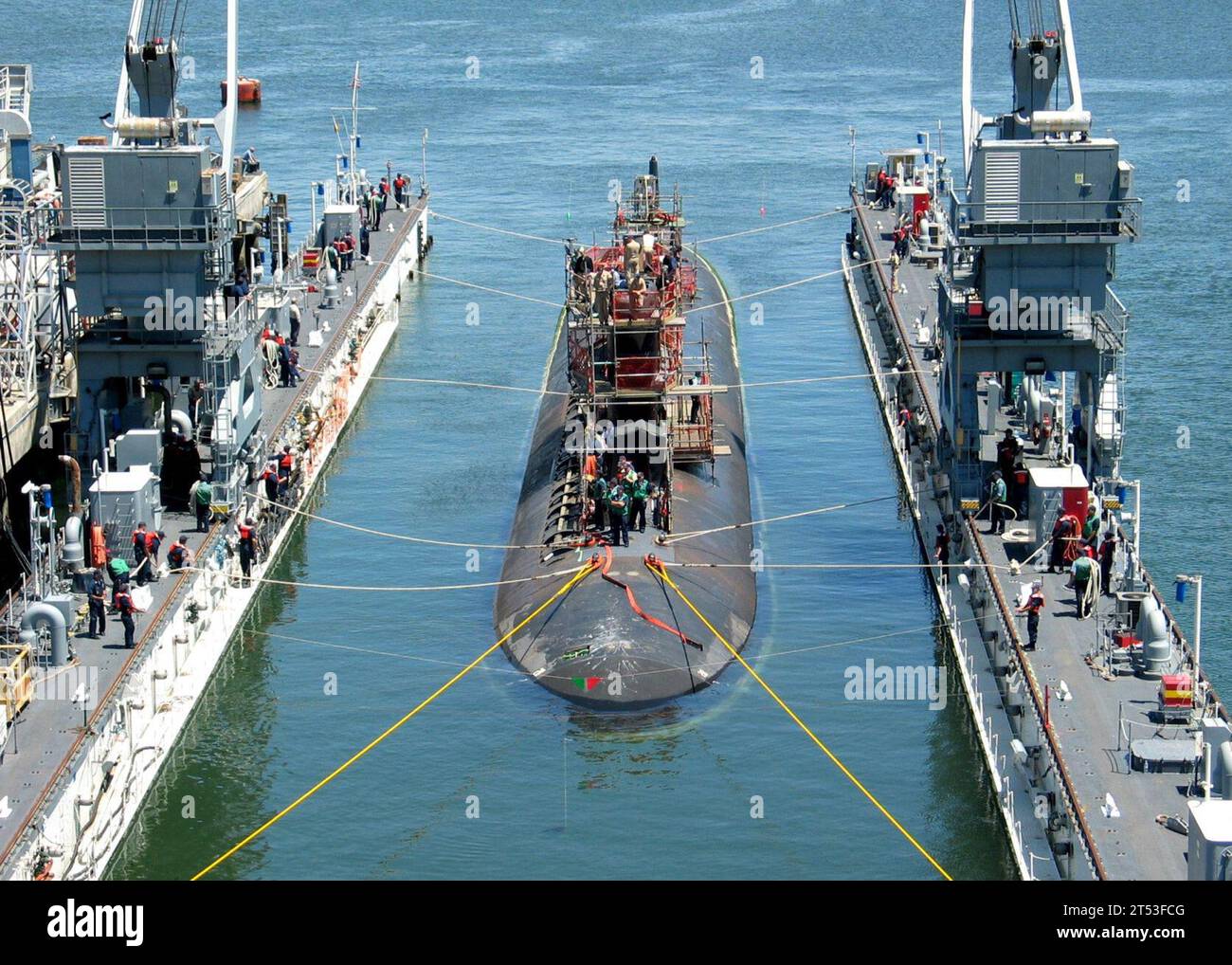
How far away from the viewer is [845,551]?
2694 inches

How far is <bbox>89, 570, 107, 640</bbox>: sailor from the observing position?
51.9 meters

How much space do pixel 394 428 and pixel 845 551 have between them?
2356 cm

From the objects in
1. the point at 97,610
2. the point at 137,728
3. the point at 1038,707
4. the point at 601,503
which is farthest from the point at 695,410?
the point at 137,728

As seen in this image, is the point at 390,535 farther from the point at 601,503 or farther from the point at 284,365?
the point at 601,503

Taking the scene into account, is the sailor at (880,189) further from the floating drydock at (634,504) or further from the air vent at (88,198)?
the air vent at (88,198)

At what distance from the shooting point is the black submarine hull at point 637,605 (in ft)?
175

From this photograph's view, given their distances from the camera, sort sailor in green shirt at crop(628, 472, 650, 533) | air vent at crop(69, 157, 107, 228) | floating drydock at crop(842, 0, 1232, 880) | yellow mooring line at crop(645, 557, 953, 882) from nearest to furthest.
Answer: floating drydock at crop(842, 0, 1232, 880)
yellow mooring line at crop(645, 557, 953, 882)
sailor in green shirt at crop(628, 472, 650, 533)
air vent at crop(69, 157, 107, 228)

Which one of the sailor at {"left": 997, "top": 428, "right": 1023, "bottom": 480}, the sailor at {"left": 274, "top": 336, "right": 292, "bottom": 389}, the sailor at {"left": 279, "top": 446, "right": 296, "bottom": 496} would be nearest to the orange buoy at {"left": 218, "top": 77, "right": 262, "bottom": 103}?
the sailor at {"left": 274, "top": 336, "right": 292, "bottom": 389}

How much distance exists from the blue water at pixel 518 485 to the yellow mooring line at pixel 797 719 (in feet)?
0.99

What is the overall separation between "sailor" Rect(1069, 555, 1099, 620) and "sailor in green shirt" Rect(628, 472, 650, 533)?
490 inches

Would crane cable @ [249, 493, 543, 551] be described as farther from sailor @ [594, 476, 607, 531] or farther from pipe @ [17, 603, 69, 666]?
pipe @ [17, 603, 69, 666]

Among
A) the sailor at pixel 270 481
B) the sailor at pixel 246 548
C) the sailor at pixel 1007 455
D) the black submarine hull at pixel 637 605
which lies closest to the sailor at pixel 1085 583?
the sailor at pixel 1007 455
